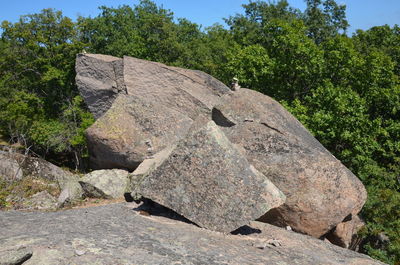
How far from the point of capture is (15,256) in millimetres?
5047

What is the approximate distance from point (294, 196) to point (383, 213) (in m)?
5.52

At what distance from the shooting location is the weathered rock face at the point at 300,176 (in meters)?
9.58

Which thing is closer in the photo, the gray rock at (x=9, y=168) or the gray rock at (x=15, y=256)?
the gray rock at (x=15, y=256)

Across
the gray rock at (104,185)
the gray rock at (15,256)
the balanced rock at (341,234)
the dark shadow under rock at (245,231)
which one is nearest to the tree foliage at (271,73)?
the balanced rock at (341,234)

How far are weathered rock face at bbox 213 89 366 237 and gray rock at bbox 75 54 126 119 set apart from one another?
5.90 meters

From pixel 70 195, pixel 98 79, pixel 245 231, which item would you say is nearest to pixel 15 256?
pixel 245 231

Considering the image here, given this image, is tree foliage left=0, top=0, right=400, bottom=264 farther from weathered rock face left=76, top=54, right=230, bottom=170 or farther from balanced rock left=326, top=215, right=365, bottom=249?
weathered rock face left=76, top=54, right=230, bottom=170

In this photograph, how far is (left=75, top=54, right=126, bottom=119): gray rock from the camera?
14802 mm

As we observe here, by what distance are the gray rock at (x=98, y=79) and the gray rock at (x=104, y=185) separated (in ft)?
14.7

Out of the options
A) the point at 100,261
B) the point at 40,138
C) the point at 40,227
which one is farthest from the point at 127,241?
the point at 40,138

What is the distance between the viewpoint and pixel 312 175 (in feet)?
31.9

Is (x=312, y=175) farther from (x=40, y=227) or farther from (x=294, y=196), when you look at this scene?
(x=40, y=227)

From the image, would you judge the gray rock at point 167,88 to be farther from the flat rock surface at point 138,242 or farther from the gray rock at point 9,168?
the flat rock surface at point 138,242

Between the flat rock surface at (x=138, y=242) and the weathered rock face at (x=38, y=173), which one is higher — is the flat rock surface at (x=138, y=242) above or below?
above
